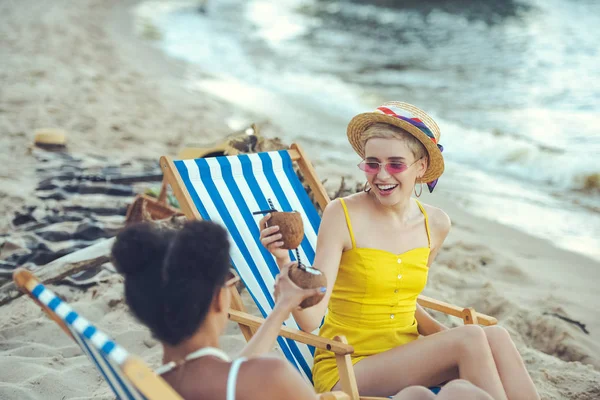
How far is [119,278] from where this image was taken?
4.03 meters

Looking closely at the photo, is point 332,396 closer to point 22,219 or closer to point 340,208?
point 340,208

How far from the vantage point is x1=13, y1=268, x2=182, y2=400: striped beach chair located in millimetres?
1367

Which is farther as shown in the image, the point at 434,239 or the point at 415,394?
the point at 434,239

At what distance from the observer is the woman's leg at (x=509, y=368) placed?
2.27 metres

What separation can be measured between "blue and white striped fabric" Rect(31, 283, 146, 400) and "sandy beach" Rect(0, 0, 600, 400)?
130cm

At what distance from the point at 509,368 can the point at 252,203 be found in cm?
145

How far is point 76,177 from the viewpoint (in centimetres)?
575

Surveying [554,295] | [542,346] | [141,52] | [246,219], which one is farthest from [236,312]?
[141,52]

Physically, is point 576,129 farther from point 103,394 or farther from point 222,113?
point 103,394

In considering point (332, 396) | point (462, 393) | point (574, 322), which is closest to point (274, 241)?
point (332, 396)

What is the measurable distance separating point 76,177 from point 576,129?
319 inches

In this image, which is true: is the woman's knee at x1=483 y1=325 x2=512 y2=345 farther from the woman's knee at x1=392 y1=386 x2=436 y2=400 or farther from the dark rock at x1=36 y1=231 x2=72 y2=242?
the dark rock at x1=36 y1=231 x2=72 y2=242

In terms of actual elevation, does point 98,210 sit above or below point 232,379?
below

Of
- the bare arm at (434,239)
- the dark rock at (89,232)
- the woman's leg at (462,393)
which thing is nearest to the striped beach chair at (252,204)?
the bare arm at (434,239)
